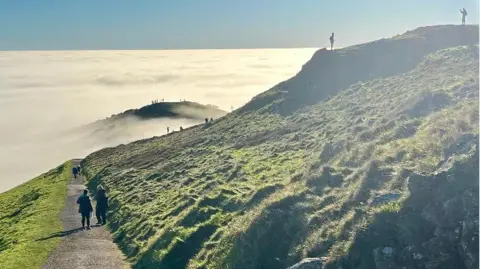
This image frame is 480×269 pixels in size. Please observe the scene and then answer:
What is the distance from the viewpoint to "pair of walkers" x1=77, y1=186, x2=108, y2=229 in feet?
90.2

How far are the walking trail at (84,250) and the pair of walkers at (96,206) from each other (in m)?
0.64

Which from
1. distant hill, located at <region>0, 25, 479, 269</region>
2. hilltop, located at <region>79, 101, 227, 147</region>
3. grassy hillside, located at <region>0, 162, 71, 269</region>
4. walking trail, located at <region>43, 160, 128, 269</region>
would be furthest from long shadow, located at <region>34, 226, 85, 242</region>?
hilltop, located at <region>79, 101, 227, 147</region>

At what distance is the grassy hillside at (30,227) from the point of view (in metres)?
21.9

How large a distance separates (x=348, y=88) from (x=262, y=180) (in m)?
34.1

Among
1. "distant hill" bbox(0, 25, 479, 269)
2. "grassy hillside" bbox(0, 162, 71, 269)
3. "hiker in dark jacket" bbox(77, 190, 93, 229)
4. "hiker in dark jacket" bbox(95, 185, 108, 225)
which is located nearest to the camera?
"distant hill" bbox(0, 25, 479, 269)

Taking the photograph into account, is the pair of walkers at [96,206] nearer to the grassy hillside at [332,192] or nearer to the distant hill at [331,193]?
the distant hill at [331,193]

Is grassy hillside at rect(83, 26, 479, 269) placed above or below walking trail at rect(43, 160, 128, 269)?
above

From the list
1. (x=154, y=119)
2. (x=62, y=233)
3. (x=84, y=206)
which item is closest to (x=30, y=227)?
(x=62, y=233)

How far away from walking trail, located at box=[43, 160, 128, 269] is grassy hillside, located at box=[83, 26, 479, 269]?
0.75 metres

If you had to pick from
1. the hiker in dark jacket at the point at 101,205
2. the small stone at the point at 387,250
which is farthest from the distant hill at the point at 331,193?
the hiker in dark jacket at the point at 101,205

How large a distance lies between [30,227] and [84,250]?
1024cm

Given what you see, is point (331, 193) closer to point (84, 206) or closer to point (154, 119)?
point (84, 206)

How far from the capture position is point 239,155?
38.7m

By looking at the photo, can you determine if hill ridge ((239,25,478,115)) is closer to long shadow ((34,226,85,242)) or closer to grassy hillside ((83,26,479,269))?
grassy hillside ((83,26,479,269))
